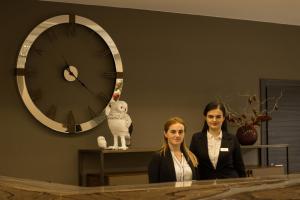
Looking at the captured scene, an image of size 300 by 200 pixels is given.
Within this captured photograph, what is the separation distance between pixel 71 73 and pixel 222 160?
1.98 metres

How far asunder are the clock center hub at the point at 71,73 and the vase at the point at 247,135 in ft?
5.69

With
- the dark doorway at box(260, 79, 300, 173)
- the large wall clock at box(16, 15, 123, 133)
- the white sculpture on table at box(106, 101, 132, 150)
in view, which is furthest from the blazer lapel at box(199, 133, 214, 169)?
the dark doorway at box(260, 79, 300, 173)

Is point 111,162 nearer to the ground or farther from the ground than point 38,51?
nearer to the ground

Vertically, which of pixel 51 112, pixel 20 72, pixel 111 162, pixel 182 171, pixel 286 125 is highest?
pixel 20 72

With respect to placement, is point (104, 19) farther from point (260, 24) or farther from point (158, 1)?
point (260, 24)

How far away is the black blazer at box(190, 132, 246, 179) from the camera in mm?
2502

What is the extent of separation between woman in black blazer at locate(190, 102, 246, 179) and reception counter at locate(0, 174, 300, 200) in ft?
4.48

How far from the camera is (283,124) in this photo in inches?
205

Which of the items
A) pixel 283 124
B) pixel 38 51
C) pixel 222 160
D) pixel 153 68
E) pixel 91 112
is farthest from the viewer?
pixel 283 124

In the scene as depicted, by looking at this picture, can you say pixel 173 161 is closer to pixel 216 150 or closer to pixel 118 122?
pixel 216 150

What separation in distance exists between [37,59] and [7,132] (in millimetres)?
668

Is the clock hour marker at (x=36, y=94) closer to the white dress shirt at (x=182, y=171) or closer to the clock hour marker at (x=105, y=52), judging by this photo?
the clock hour marker at (x=105, y=52)

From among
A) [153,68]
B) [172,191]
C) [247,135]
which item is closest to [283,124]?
[247,135]

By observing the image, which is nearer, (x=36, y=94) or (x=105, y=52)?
(x=36, y=94)
